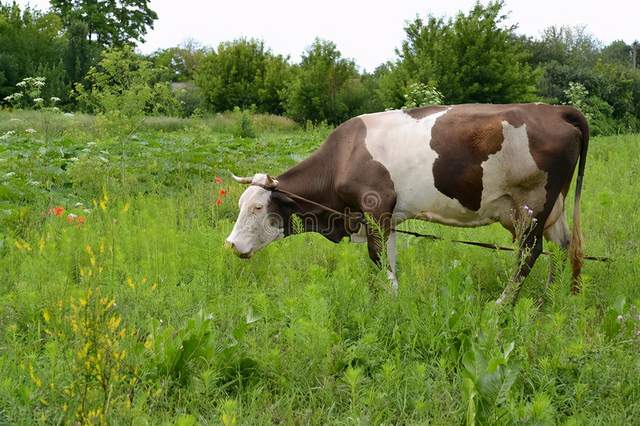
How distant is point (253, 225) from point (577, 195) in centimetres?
249

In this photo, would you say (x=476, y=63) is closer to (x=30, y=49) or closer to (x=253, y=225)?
(x=253, y=225)

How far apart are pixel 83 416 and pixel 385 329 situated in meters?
1.83

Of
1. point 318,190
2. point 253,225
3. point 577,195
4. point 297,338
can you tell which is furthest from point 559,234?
point 297,338

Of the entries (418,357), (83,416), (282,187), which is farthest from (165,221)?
(83,416)

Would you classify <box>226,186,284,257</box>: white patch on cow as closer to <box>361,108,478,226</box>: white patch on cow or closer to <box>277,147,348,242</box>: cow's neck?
<box>277,147,348,242</box>: cow's neck

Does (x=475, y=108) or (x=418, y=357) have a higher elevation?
(x=475, y=108)

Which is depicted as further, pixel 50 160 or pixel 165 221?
pixel 50 160

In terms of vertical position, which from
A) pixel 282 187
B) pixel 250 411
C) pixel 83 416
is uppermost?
pixel 282 187

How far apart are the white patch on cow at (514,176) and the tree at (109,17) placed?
4384cm

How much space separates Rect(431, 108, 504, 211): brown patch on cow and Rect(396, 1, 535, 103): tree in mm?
17320

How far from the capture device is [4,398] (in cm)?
280

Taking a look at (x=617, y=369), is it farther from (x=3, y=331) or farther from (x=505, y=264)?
(x=3, y=331)

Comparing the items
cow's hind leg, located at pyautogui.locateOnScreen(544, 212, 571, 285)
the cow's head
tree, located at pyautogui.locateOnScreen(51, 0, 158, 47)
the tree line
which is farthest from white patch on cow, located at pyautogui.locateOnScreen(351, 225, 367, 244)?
tree, located at pyautogui.locateOnScreen(51, 0, 158, 47)

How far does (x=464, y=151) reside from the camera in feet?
15.0
